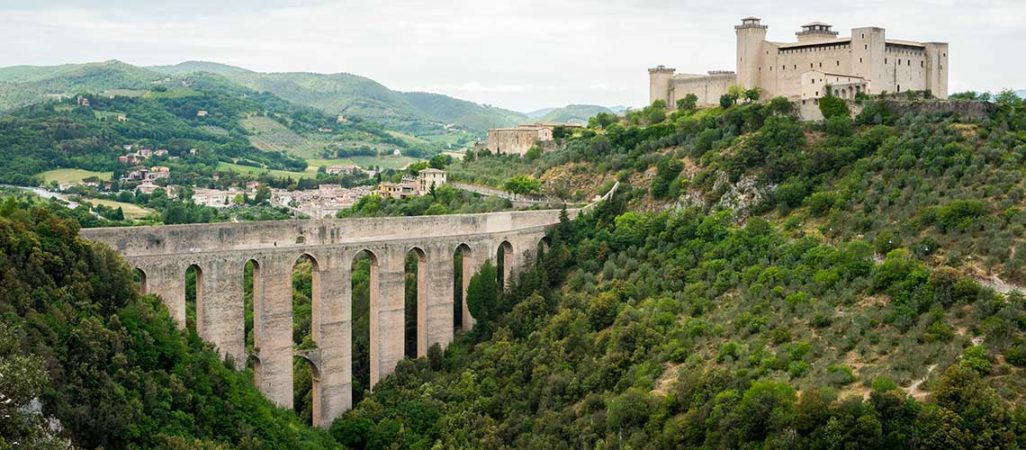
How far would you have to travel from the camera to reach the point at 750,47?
5662 cm

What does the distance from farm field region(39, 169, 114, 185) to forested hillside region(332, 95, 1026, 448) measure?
5172cm

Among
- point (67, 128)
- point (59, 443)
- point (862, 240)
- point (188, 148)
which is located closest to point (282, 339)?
point (59, 443)

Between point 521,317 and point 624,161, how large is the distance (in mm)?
14001

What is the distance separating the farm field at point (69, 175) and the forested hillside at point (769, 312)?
5172cm

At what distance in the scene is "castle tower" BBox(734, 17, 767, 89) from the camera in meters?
56.2

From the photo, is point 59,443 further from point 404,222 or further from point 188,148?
point 188,148

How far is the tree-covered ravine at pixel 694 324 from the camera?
95.1ft

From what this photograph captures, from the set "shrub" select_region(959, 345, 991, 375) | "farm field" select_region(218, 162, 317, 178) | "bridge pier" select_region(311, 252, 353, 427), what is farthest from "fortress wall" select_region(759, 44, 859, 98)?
"farm field" select_region(218, 162, 317, 178)

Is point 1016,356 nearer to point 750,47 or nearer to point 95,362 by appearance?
point 95,362

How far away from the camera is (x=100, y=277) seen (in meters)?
30.4

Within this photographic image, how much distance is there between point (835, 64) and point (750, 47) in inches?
191

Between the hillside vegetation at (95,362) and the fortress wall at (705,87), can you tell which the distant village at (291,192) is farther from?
the hillside vegetation at (95,362)

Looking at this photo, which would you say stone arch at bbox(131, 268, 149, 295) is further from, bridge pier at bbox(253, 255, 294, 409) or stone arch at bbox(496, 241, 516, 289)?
stone arch at bbox(496, 241, 516, 289)

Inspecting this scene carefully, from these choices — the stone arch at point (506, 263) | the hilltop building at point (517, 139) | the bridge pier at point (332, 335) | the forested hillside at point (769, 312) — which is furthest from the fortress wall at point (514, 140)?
the bridge pier at point (332, 335)
